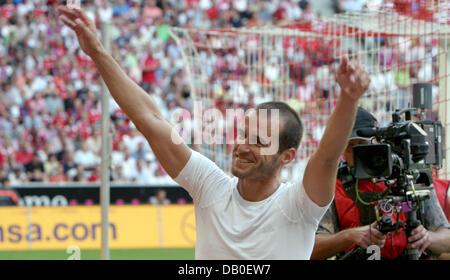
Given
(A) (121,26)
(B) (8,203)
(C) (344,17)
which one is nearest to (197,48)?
(C) (344,17)

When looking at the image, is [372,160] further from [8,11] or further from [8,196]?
[8,11]

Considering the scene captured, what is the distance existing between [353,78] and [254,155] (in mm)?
653

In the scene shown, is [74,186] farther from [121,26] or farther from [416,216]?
[416,216]

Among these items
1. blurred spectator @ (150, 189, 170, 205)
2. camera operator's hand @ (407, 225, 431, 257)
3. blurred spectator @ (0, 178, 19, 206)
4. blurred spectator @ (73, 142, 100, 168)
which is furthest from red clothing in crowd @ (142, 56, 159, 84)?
camera operator's hand @ (407, 225, 431, 257)

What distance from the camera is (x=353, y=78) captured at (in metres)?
2.77

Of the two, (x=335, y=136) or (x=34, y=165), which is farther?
(x=34, y=165)

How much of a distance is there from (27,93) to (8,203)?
13.9 feet

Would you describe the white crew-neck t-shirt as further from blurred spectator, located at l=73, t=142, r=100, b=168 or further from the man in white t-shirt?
blurred spectator, located at l=73, t=142, r=100, b=168

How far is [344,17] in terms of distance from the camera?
7602 mm

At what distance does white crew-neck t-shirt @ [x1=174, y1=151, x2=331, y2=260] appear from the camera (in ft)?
10.1

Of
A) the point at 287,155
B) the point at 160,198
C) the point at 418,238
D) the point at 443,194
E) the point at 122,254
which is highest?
the point at 287,155

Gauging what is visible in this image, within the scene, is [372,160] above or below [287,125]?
below

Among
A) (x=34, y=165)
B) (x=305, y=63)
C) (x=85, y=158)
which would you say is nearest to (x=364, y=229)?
(x=305, y=63)

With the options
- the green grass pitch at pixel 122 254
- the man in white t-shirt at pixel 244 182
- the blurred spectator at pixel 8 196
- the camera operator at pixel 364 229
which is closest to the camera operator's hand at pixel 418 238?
the camera operator at pixel 364 229
